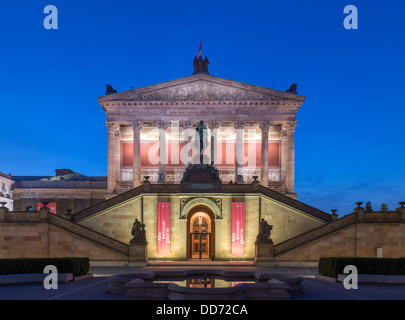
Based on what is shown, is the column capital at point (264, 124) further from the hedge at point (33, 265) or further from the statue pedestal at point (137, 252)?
the hedge at point (33, 265)

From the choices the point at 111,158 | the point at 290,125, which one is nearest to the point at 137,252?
the point at 111,158

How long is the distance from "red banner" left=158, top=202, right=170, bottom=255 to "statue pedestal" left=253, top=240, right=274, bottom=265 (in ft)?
25.0

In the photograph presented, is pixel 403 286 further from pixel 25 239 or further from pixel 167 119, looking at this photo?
pixel 167 119

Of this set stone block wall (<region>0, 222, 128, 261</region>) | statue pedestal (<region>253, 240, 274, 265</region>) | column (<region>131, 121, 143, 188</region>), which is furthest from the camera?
column (<region>131, 121, 143, 188</region>)

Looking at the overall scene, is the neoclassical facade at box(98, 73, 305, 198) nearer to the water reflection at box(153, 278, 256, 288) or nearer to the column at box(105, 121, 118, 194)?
the column at box(105, 121, 118, 194)

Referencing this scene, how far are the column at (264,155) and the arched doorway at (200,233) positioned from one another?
54.2ft

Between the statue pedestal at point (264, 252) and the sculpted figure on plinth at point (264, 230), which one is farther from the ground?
the sculpted figure on plinth at point (264, 230)

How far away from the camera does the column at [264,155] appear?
4900 cm

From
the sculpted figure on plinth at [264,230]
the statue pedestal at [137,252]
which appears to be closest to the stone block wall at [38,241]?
the statue pedestal at [137,252]

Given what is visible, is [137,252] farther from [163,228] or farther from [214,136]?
[214,136]

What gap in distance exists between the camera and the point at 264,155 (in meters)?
49.6

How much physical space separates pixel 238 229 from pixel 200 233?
332cm

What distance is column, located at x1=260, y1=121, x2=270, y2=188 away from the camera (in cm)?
4900
